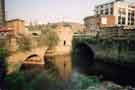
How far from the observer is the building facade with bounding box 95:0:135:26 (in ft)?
161

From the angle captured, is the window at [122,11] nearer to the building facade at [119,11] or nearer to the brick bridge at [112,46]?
the building facade at [119,11]

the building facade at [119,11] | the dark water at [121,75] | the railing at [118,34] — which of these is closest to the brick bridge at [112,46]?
the railing at [118,34]

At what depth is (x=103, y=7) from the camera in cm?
5584

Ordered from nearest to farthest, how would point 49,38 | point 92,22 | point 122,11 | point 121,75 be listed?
1. point 121,75
2. point 49,38
3. point 92,22
4. point 122,11

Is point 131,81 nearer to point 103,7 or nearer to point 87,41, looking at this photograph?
point 87,41

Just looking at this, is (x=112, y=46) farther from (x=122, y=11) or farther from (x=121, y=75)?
(x=122, y=11)

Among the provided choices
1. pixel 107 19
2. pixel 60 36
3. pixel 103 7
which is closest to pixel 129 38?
pixel 60 36

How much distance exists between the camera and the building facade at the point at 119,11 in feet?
161

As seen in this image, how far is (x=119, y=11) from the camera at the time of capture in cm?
5019

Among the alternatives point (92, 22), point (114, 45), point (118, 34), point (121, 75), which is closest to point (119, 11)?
point (92, 22)

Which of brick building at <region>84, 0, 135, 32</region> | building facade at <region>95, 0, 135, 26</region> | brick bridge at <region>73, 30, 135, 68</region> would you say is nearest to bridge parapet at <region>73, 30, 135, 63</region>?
brick bridge at <region>73, 30, 135, 68</region>

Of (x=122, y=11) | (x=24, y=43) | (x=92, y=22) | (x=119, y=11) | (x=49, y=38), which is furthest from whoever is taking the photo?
(x=122, y=11)

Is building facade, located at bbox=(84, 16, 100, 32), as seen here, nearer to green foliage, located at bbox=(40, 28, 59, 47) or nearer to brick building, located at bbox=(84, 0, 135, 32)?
brick building, located at bbox=(84, 0, 135, 32)

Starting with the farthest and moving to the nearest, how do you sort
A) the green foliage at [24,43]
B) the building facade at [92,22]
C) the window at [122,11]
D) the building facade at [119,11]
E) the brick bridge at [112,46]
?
the window at [122,11] < the building facade at [119,11] < the building facade at [92,22] < the brick bridge at [112,46] < the green foliage at [24,43]
